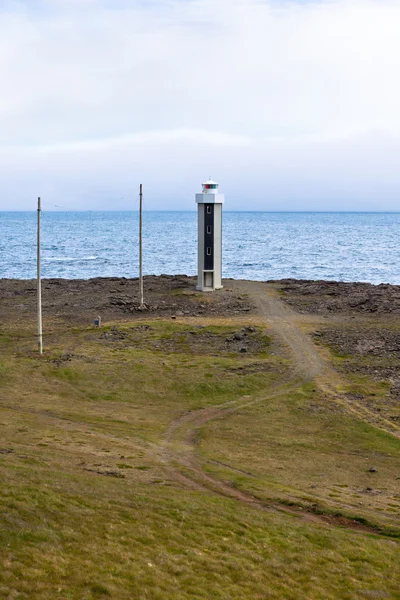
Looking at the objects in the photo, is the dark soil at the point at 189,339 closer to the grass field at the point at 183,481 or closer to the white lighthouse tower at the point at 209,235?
the grass field at the point at 183,481

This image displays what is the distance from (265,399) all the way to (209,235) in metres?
31.1

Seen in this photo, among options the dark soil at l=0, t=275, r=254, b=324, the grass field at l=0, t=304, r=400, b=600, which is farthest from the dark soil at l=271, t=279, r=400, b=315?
the grass field at l=0, t=304, r=400, b=600

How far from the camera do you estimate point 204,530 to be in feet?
84.8

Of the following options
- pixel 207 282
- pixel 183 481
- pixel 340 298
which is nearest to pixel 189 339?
pixel 207 282

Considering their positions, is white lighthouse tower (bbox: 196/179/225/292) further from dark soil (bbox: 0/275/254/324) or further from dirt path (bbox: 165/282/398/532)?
dirt path (bbox: 165/282/398/532)

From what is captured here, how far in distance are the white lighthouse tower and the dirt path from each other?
13.6 ft

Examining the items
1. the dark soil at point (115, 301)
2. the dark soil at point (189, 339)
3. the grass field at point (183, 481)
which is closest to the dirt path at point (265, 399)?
the grass field at point (183, 481)

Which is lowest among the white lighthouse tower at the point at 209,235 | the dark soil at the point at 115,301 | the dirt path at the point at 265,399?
the dirt path at the point at 265,399

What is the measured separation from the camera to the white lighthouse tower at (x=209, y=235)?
72.5m

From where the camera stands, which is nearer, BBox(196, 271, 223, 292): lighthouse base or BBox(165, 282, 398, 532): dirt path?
BBox(165, 282, 398, 532): dirt path

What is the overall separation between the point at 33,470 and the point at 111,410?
14066 mm

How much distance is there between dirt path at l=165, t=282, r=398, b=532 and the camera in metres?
29.6

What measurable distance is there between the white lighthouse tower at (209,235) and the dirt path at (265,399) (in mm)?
4150

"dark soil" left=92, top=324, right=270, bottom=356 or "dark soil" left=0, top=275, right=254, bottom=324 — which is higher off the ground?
"dark soil" left=0, top=275, right=254, bottom=324
